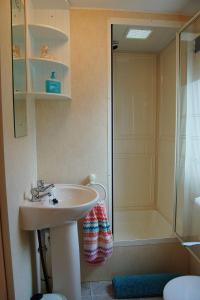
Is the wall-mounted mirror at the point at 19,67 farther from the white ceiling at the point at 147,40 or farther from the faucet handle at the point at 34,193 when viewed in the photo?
the white ceiling at the point at 147,40

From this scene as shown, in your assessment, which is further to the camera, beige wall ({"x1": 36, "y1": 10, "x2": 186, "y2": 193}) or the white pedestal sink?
beige wall ({"x1": 36, "y1": 10, "x2": 186, "y2": 193})

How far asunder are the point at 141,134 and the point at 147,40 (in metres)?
1.10

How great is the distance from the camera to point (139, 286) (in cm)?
195

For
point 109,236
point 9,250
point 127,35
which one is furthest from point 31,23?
point 109,236

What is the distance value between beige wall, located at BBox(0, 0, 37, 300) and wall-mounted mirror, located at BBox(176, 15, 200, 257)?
1.36 meters

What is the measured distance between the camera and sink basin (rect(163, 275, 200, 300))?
1401 millimetres

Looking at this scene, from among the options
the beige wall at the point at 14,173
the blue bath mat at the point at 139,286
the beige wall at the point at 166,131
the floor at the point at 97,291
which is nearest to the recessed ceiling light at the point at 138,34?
the beige wall at the point at 166,131

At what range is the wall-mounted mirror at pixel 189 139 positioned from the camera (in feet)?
6.29

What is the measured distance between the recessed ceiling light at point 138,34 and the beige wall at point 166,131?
0.32m

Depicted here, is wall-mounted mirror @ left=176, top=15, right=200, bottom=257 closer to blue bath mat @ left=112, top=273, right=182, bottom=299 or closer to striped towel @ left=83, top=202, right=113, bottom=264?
blue bath mat @ left=112, top=273, right=182, bottom=299

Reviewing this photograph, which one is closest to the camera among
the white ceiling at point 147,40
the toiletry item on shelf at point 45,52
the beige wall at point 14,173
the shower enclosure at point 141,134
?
the beige wall at point 14,173

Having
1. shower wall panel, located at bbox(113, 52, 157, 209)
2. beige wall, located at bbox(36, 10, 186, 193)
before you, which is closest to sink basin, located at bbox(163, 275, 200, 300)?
beige wall, located at bbox(36, 10, 186, 193)

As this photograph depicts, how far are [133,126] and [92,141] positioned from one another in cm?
103

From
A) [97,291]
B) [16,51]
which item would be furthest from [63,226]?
[16,51]
